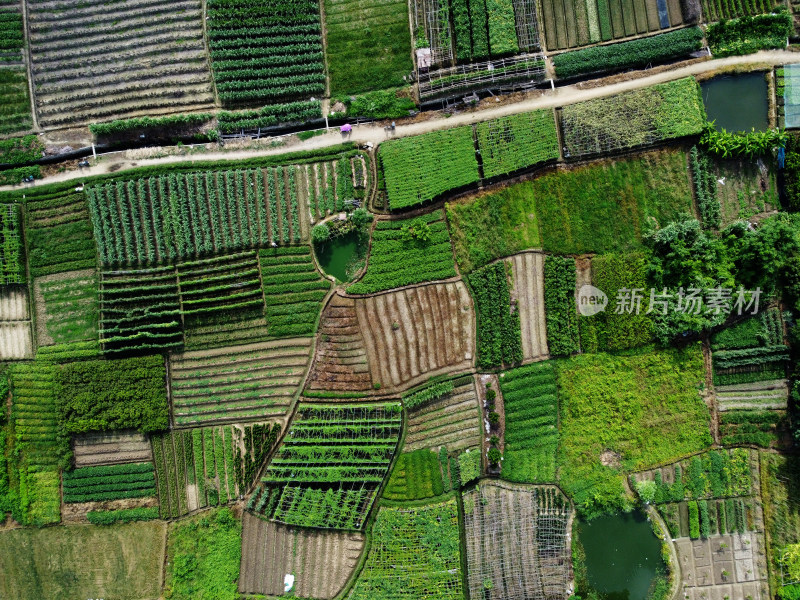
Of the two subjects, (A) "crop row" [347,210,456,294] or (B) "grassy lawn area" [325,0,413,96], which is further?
(B) "grassy lawn area" [325,0,413,96]

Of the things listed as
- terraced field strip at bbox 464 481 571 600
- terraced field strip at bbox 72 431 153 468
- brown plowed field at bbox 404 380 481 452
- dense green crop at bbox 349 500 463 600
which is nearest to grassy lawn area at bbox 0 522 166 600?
terraced field strip at bbox 72 431 153 468

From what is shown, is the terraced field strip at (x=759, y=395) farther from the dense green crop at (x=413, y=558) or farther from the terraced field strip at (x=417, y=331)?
the dense green crop at (x=413, y=558)

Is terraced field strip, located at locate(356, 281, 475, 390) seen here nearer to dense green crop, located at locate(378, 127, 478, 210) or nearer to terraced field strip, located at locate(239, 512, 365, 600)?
dense green crop, located at locate(378, 127, 478, 210)

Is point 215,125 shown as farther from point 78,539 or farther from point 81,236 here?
point 78,539

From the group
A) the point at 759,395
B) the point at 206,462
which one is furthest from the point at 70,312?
the point at 759,395

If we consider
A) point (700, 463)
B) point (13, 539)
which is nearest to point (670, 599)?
point (700, 463)

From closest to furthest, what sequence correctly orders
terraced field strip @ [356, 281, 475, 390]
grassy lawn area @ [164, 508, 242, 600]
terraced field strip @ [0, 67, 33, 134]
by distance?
grassy lawn area @ [164, 508, 242, 600]
terraced field strip @ [356, 281, 475, 390]
terraced field strip @ [0, 67, 33, 134]
